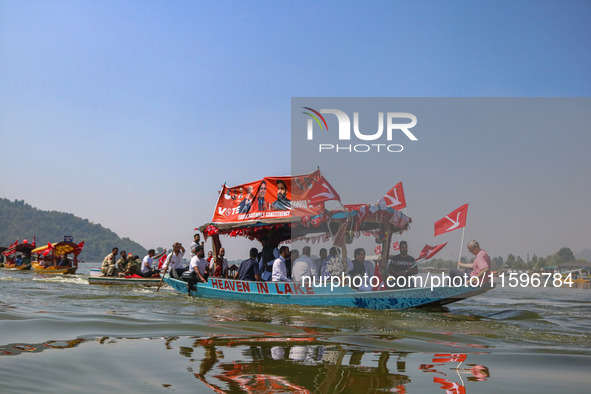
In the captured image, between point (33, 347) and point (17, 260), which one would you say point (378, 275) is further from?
point (17, 260)

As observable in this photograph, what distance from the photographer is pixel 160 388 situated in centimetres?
356

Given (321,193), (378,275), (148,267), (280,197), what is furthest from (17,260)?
(378,275)

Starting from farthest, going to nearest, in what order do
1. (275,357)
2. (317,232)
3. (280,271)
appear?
(317,232) → (280,271) → (275,357)

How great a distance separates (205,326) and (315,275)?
4888 mm

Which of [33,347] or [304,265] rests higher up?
[304,265]

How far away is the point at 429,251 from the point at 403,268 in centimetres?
114

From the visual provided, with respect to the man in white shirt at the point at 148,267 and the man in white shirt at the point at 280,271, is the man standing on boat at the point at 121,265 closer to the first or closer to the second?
the man in white shirt at the point at 148,267

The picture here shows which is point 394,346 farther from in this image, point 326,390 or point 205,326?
point 205,326

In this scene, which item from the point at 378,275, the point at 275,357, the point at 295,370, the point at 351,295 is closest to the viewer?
the point at 295,370

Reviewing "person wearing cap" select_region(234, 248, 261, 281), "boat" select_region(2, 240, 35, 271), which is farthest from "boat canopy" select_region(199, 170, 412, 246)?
"boat" select_region(2, 240, 35, 271)

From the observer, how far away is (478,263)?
427 inches

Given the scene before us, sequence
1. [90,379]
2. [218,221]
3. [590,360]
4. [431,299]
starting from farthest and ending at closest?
[218,221]
[431,299]
[590,360]
[90,379]

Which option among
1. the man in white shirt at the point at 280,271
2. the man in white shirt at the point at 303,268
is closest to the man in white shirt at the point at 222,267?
the man in white shirt at the point at 280,271

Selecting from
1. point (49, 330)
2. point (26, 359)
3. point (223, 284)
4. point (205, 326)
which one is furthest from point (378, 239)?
point (26, 359)
